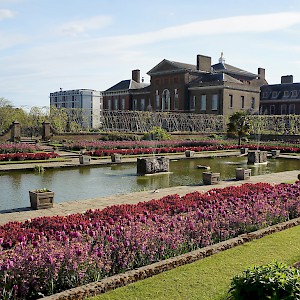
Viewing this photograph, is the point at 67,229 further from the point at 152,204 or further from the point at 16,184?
the point at 16,184

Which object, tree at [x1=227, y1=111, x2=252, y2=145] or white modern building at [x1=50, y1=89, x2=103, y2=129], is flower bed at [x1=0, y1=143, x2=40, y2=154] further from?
white modern building at [x1=50, y1=89, x2=103, y2=129]

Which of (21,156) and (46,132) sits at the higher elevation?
(46,132)

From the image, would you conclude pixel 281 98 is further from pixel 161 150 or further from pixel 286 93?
pixel 161 150

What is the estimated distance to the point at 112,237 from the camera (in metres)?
6.06

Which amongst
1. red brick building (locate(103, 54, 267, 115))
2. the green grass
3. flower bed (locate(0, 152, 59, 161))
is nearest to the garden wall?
the green grass

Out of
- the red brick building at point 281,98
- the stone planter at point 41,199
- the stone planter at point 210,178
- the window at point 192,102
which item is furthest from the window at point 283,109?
the stone planter at point 41,199

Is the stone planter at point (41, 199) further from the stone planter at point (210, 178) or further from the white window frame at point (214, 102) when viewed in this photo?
the white window frame at point (214, 102)

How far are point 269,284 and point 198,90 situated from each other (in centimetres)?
5845

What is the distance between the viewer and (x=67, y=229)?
6883 millimetres

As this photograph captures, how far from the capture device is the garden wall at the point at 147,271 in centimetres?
503

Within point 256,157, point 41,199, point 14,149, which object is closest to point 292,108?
point 256,157

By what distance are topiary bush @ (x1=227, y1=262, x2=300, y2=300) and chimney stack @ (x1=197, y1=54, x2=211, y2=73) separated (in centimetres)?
6139

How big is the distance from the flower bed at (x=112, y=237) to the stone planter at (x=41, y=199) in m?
2.74

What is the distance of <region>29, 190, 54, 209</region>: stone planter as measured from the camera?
10.5 metres
